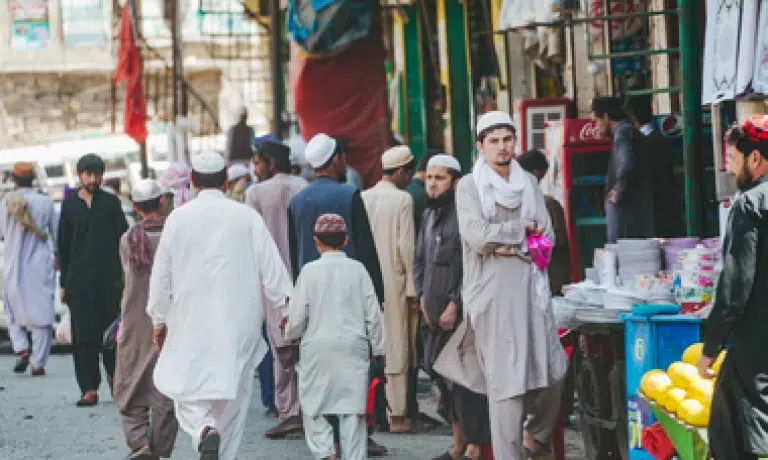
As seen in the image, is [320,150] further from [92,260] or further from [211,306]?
[92,260]

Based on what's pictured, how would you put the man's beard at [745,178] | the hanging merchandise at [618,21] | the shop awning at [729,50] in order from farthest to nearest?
the hanging merchandise at [618,21] < the shop awning at [729,50] < the man's beard at [745,178]

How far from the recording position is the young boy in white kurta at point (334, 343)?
313 inches

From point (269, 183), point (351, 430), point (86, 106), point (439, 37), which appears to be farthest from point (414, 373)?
point (86, 106)

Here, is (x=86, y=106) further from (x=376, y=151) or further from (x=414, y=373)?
(x=414, y=373)

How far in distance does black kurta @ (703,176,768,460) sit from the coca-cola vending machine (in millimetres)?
6428

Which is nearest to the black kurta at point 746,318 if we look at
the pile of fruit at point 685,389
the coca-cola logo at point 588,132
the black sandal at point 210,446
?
the pile of fruit at point 685,389

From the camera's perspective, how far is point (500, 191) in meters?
7.79

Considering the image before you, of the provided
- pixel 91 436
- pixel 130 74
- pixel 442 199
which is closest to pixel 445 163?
pixel 442 199

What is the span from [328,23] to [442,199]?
190 inches

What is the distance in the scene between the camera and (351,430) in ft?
26.2

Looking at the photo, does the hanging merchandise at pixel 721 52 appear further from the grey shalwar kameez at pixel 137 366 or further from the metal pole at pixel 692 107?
the grey shalwar kameez at pixel 137 366

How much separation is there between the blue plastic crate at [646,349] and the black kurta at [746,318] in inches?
61.4

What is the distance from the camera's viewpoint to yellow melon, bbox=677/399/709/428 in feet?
19.3

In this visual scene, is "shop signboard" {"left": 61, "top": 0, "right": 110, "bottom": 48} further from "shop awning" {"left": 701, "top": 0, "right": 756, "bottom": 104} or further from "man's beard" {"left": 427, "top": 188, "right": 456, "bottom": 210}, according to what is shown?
"shop awning" {"left": 701, "top": 0, "right": 756, "bottom": 104}
